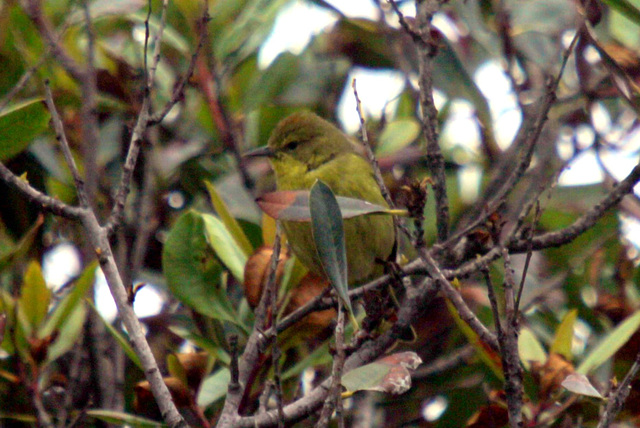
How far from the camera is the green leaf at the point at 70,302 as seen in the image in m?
3.18

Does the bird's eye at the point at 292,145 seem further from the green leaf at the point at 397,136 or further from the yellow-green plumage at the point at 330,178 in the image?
the green leaf at the point at 397,136

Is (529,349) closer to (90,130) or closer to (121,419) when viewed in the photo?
(121,419)

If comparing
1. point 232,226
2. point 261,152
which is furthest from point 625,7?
point 261,152

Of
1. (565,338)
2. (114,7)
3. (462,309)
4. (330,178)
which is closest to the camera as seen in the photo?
(462,309)

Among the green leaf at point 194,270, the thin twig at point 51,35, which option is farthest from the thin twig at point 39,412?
the thin twig at point 51,35

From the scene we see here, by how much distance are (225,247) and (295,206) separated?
784mm

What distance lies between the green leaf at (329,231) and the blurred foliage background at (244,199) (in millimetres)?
760

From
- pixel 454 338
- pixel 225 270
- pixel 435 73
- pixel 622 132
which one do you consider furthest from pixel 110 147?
pixel 622 132

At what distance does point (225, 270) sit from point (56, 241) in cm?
133

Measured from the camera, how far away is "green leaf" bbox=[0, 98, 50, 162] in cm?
288

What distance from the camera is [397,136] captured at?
439 cm

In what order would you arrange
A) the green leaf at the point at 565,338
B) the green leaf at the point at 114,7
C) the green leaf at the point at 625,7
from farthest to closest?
the green leaf at the point at 114,7 < the green leaf at the point at 565,338 < the green leaf at the point at 625,7

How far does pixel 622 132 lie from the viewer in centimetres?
480

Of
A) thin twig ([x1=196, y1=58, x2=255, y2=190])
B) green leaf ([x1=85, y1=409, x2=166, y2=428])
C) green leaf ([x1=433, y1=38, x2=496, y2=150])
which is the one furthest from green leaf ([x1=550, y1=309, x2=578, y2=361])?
thin twig ([x1=196, y1=58, x2=255, y2=190])
